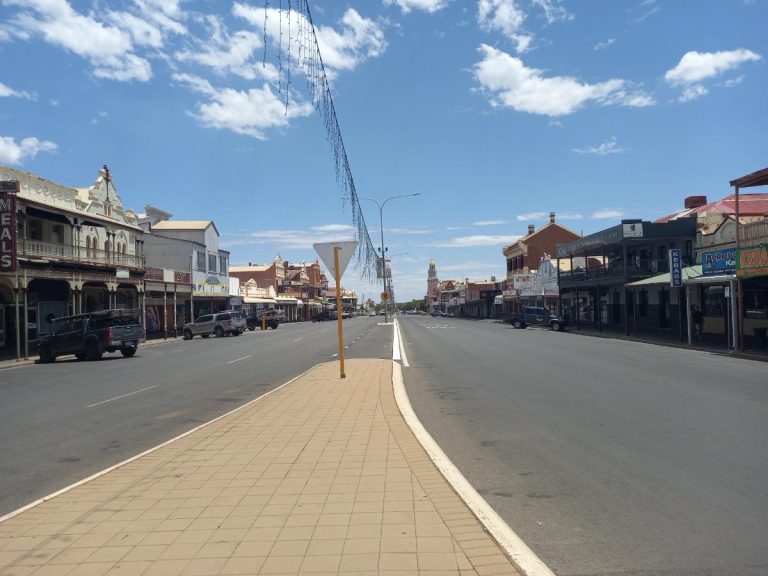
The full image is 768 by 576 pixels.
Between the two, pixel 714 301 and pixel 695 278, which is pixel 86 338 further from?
pixel 714 301

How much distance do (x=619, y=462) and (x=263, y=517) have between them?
14.2ft

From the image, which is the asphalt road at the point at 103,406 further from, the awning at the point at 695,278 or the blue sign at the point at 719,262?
the blue sign at the point at 719,262

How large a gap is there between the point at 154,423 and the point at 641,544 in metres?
8.56

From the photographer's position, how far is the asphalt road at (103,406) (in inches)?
313

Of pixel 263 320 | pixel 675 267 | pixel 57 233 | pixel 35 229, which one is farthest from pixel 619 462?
pixel 263 320

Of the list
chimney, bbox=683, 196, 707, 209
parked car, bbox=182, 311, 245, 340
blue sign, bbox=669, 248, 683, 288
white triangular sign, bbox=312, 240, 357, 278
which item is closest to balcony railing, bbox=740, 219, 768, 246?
blue sign, bbox=669, 248, 683, 288

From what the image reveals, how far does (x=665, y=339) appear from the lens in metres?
32.1

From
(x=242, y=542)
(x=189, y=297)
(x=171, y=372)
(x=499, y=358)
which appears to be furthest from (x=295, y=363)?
(x=189, y=297)

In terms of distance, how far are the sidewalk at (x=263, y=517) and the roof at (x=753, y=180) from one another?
21.2 meters

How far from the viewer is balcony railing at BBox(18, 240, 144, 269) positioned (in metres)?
29.3

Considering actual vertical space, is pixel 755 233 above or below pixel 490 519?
above

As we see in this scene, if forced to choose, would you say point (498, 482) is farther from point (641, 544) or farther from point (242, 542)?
point (242, 542)

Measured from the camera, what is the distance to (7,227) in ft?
82.5

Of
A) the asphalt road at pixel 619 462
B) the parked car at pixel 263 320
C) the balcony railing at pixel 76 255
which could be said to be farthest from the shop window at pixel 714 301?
→ the parked car at pixel 263 320
